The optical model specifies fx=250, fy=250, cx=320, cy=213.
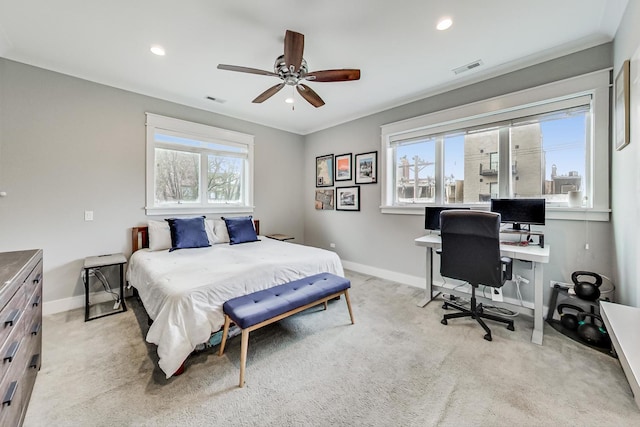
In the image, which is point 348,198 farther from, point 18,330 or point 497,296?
point 18,330

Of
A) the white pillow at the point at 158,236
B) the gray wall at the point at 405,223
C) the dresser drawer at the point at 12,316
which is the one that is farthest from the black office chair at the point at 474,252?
the white pillow at the point at 158,236

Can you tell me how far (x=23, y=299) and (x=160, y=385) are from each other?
0.96 meters

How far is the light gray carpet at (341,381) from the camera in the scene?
58.4 inches

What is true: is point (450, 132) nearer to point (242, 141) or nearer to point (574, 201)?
point (574, 201)

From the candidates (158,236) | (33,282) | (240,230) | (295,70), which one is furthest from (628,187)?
(158,236)

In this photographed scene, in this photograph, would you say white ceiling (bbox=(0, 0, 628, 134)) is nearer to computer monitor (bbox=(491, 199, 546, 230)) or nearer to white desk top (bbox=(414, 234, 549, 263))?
computer monitor (bbox=(491, 199, 546, 230))

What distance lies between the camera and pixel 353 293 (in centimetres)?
347

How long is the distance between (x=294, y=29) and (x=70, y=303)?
3.94 metres

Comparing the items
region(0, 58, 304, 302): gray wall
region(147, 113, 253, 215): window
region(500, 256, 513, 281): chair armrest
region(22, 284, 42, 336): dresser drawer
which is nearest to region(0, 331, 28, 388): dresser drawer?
region(22, 284, 42, 336): dresser drawer

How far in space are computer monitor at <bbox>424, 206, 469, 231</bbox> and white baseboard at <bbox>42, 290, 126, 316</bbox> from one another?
14.0 feet

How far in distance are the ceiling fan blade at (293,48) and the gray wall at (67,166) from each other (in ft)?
8.21

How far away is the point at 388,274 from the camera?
4.07 metres

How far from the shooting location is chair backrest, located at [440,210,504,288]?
2.28m

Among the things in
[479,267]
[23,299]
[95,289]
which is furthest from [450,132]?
[95,289]
